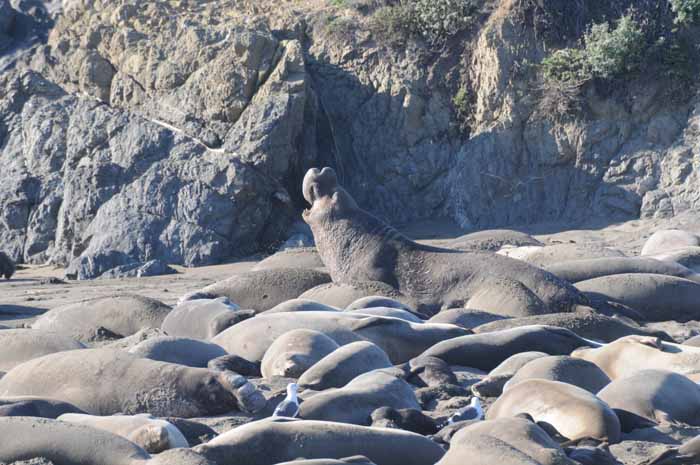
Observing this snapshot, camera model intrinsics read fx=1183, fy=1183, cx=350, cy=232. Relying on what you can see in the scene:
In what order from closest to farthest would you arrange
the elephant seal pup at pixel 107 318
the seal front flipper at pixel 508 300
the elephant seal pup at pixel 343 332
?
the elephant seal pup at pixel 343 332 → the seal front flipper at pixel 508 300 → the elephant seal pup at pixel 107 318

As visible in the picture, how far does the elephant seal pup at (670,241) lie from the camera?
40.5 feet

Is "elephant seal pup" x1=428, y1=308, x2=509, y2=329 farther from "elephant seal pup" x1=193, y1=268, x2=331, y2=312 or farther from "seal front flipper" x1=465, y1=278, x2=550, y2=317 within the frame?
"elephant seal pup" x1=193, y1=268, x2=331, y2=312

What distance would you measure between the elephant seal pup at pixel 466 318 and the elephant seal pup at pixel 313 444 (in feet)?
11.6

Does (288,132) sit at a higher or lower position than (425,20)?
lower

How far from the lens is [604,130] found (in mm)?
17047

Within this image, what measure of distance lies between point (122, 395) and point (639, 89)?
1315 centimetres

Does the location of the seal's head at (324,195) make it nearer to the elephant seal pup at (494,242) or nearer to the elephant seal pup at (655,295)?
the elephant seal pup at (494,242)

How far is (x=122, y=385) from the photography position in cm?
532

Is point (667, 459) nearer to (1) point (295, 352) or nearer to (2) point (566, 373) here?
(2) point (566, 373)

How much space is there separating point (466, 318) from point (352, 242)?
264 centimetres

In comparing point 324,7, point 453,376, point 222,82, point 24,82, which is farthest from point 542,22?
point 453,376

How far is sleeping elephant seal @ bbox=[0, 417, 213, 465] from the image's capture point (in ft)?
12.8

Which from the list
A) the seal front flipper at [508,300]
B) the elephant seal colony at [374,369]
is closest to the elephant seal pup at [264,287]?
the elephant seal colony at [374,369]

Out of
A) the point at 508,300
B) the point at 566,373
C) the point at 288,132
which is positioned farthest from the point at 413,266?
the point at 288,132
